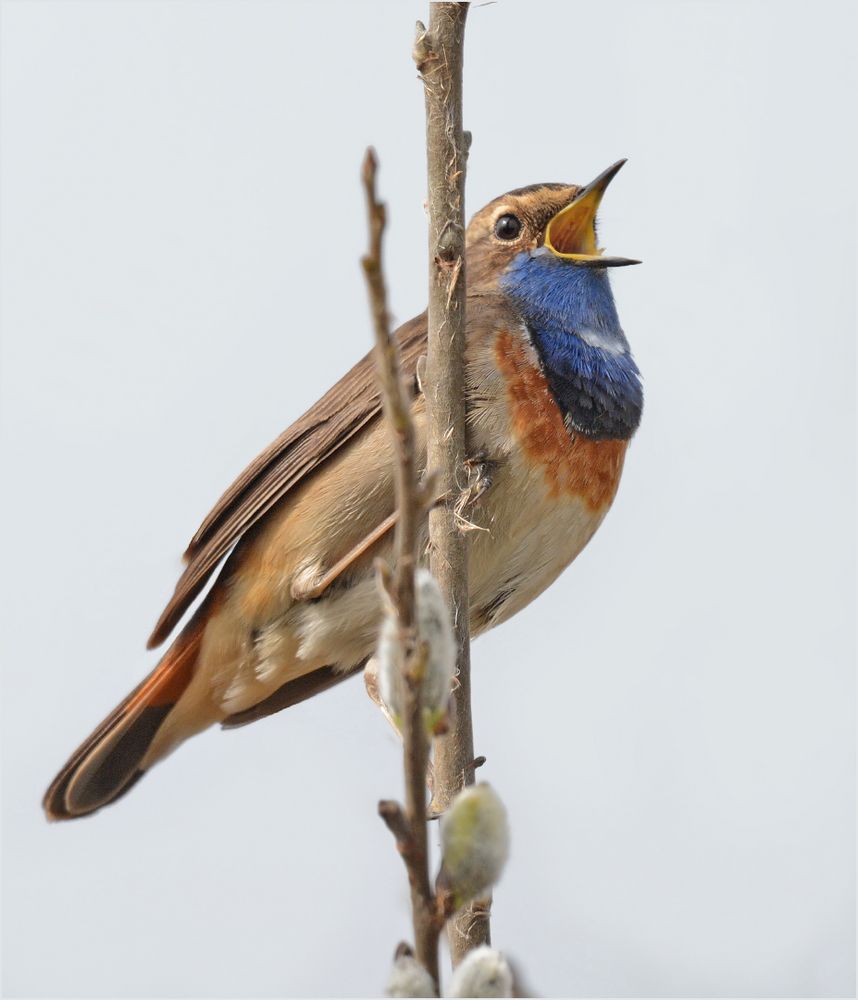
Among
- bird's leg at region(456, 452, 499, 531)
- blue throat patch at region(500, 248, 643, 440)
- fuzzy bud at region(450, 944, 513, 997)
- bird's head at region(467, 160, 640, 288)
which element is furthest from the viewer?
bird's head at region(467, 160, 640, 288)

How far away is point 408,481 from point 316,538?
3.22 meters

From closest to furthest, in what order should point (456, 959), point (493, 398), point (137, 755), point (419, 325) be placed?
point (456, 959) < point (493, 398) < point (419, 325) < point (137, 755)

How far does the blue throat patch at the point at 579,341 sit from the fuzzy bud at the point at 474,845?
3.17 metres

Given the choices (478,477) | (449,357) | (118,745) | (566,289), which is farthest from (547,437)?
(118,745)

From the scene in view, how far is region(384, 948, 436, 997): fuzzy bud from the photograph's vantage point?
1.56 m

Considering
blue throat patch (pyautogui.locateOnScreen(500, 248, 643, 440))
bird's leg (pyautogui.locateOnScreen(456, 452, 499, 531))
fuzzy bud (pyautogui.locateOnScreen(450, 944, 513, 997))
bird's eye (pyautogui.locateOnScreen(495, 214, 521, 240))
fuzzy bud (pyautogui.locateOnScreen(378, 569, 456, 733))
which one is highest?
bird's eye (pyautogui.locateOnScreen(495, 214, 521, 240))

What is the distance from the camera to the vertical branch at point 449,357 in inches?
127

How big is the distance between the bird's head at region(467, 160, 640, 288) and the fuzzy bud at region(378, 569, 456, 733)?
12.7 ft

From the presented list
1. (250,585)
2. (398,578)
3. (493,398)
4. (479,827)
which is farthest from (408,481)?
(250,585)

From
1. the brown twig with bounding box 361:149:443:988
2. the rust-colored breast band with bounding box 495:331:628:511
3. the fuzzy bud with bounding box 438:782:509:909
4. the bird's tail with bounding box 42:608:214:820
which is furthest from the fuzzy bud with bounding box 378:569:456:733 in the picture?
the bird's tail with bounding box 42:608:214:820

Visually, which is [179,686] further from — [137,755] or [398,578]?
[398,578]

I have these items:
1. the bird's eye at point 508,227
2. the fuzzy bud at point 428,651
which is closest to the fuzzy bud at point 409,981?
the fuzzy bud at point 428,651

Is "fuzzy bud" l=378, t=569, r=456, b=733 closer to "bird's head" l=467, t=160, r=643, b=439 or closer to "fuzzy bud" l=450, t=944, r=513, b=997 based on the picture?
"fuzzy bud" l=450, t=944, r=513, b=997

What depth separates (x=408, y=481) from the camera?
1581 mm
